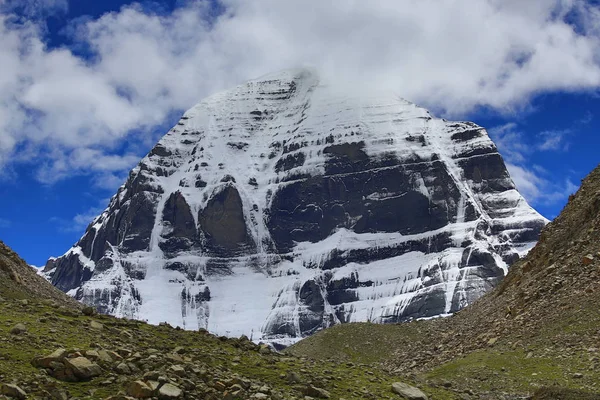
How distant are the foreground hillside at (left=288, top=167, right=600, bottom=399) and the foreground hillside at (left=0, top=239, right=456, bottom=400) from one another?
864cm

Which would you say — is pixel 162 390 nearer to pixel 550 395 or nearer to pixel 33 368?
pixel 33 368

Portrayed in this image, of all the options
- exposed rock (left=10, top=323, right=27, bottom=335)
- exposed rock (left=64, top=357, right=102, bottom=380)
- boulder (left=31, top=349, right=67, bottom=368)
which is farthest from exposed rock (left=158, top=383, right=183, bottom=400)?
exposed rock (left=10, top=323, right=27, bottom=335)

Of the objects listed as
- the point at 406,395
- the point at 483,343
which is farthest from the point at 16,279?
the point at 483,343

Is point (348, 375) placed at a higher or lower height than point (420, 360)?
lower

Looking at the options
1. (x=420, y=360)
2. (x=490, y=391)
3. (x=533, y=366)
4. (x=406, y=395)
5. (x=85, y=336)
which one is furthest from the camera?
(x=420, y=360)

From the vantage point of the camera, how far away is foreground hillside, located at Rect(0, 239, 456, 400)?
82.8 feet

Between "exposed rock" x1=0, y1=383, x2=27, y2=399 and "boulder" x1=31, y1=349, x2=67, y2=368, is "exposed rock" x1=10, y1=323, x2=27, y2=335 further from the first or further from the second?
"exposed rock" x1=0, y1=383, x2=27, y2=399

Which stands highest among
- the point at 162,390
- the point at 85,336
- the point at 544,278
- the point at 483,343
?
the point at 544,278

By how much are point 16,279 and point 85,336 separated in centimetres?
1458

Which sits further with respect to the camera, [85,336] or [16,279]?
[16,279]

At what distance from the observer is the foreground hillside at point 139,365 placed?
25250 millimetres

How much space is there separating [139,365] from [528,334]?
111ft

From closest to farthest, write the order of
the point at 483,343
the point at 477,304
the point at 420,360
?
the point at 483,343 < the point at 420,360 < the point at 477,304

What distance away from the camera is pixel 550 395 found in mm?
33188
